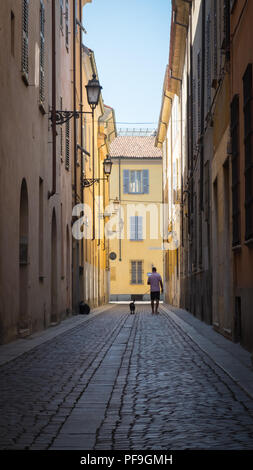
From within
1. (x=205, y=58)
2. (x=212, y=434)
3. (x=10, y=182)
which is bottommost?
(x=212, y=434)

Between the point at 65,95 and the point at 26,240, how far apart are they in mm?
10361

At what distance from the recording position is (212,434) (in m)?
5.92

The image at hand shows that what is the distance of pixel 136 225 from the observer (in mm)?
66812

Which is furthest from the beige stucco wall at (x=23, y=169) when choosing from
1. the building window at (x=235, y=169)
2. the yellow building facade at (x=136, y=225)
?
the yellow building facade at (x=136, y=225)

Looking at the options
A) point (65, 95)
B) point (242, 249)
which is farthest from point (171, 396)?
point (65, 95)

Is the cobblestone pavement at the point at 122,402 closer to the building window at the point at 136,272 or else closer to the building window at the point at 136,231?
the building window at the point at 136,272

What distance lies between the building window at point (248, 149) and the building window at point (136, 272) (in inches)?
2156

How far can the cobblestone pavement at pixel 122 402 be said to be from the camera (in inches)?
228

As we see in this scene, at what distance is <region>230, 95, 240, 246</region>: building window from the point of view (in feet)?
42.1

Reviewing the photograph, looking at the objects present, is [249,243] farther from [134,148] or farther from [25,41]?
[134,148]

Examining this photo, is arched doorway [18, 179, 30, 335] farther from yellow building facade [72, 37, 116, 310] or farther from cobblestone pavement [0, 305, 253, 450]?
Result: yellow building facade [72, 37, 116, 310]

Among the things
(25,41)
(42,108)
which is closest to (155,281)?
(42,108)

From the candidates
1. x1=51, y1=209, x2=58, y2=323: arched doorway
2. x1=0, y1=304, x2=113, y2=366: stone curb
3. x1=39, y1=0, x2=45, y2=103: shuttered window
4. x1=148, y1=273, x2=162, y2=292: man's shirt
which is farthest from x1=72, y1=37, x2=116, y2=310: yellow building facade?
x1=0, y1=304, x2=113, y2=366: stone curb

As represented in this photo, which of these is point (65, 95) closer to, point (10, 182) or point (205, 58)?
point (205, 58)
